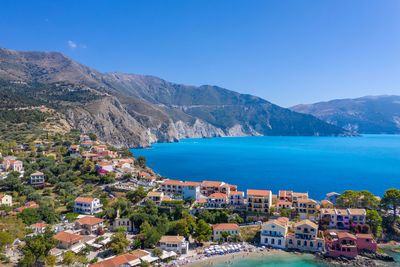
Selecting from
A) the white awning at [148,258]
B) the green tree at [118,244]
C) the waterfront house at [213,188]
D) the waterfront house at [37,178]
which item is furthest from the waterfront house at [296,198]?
the waterfront house at [37,178]

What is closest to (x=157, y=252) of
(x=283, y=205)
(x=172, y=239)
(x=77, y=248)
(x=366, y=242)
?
(x=172, y=239)

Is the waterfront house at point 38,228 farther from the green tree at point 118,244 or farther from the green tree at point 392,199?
the green tree at point 392,199

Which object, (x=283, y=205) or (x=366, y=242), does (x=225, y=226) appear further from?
(x=366, y=242)

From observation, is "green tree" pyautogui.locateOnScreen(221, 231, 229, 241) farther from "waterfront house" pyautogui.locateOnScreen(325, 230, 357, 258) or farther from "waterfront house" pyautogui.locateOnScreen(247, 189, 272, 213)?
"waterfront house" pyautogui.locateOnScreen(325, 230, 357, 258)

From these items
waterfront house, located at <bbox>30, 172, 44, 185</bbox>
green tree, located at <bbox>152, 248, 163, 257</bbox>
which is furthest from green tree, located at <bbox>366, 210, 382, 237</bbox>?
waterfront house, located at <bbox>30, 172, 44, 185</bbox>

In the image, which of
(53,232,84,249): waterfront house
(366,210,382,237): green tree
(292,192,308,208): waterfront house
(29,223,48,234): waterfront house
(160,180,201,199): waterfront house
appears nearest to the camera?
(53,232,84,249): waterfront house

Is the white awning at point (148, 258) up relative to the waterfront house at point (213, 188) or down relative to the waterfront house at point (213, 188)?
down
